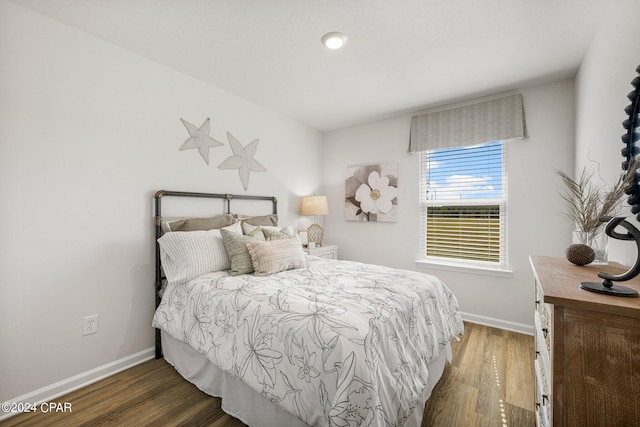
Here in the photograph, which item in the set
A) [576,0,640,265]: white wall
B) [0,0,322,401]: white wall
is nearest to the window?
[576,0,640,265]: white wall

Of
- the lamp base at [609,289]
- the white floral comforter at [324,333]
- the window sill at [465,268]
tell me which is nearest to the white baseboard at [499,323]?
the window sill at [465,268]

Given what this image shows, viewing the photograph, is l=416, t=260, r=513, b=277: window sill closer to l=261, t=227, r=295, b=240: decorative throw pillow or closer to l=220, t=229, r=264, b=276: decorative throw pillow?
l=261, t=227, r=295, b=240: decorative throw pillow

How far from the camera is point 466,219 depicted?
3.16 metres

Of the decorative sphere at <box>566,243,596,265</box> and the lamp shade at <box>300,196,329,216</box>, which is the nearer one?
the decorative sphere at <box>566,243,596,265</box>

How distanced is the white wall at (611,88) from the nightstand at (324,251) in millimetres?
2594

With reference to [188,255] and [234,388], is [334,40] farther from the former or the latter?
[234,388]

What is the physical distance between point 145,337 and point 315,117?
3.05 metres

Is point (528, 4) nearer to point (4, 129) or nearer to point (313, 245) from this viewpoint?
point (313, 245)

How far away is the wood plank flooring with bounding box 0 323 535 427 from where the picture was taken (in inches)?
63.4

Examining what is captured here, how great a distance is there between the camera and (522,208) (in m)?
2.80

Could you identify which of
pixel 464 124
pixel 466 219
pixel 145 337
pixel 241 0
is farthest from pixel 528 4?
pixel 145 337

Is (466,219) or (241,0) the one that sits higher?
(241,0)

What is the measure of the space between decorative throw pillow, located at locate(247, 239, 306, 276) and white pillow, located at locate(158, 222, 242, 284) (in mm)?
297

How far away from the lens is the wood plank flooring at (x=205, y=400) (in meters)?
1.61
